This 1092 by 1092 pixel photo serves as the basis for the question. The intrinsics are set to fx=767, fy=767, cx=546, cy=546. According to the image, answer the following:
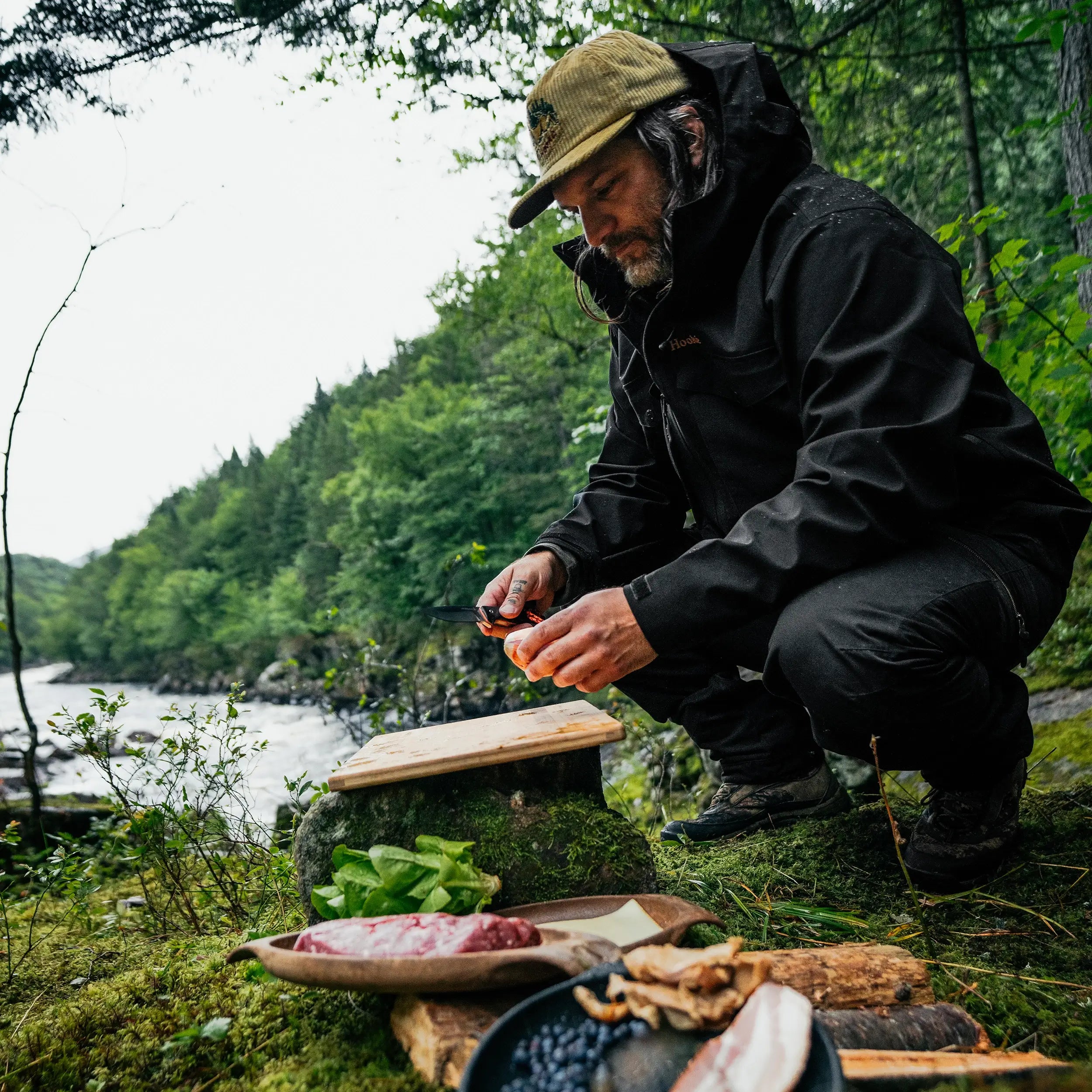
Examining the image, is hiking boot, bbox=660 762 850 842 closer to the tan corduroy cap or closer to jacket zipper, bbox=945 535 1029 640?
jacket zipper, bbox=945 535 1029 640

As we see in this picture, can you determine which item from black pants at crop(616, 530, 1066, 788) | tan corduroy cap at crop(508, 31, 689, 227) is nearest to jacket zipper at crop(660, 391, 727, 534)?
black pants at crop(616, 530, 1066, 788)

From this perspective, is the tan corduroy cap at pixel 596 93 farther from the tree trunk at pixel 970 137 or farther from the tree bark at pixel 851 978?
the tree trunk at pixel 970 137

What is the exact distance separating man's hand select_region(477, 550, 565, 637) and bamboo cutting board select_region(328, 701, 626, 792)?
37 centimetres

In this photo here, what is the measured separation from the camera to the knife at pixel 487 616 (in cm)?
241

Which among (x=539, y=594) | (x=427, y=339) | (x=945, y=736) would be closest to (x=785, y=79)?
(x=539, y=594)

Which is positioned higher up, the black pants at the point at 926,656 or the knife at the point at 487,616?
the knife at the point at 487,616

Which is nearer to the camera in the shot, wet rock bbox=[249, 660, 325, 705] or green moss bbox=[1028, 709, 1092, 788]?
green moss bbox=[1028, 709, 1092, 788]

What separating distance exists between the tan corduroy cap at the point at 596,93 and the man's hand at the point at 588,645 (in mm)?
1316

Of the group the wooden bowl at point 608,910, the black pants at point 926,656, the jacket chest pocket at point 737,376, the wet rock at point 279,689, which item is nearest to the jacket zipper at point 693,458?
the jacket chest pocket at point 737,376

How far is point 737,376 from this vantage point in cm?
223

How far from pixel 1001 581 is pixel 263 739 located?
29.0 ft

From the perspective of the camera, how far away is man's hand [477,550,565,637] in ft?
8.11

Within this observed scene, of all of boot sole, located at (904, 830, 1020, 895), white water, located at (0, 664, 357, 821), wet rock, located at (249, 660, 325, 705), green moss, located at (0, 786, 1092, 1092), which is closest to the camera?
green moss, located at (0, 786, 1092, 1092)

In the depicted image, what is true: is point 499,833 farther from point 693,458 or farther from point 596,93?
point 596,93
